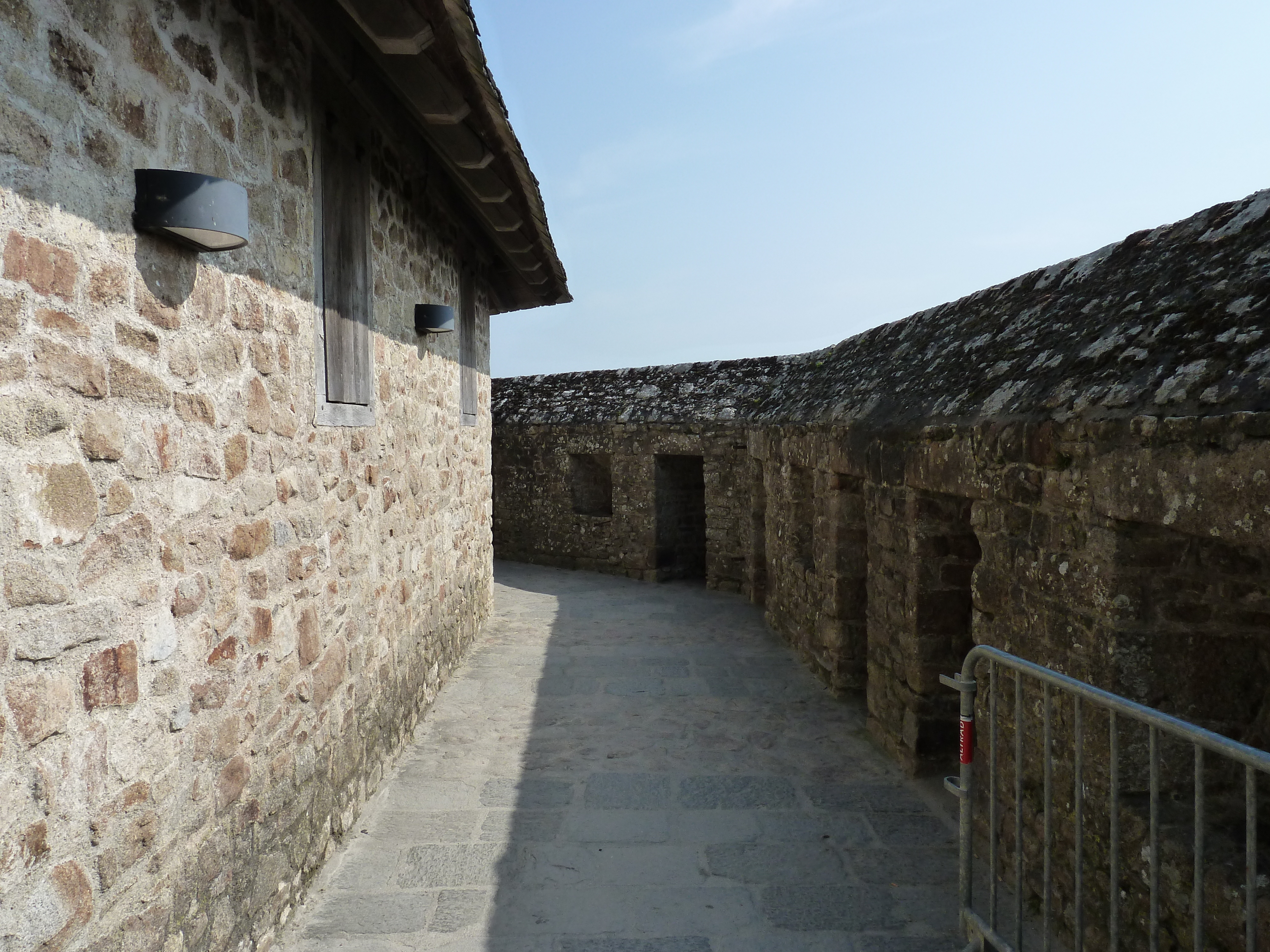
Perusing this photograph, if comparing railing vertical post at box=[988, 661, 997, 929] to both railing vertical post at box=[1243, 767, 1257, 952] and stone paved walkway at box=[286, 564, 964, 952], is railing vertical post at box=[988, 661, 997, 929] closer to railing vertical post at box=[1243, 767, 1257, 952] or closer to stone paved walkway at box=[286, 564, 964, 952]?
stone paved walkway at box=[286, 564, 964, 952]

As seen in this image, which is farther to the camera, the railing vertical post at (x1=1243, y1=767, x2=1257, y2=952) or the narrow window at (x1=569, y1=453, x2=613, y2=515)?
the narrow window at (x1=569, y1=453, x2=613, y2=515)

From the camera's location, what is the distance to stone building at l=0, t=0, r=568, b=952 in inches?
80.5

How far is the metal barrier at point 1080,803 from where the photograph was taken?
2.05 meters

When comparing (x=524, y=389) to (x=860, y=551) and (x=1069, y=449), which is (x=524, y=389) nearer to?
(x=860, y=551)

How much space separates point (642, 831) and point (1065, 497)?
268 centimetres

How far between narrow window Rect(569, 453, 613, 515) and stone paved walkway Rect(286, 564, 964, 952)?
6370 millimetres

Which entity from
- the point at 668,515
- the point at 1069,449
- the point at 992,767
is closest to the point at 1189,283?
the point at 1069,449

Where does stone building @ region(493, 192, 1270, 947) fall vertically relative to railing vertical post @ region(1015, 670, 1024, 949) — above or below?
above

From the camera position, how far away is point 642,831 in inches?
174

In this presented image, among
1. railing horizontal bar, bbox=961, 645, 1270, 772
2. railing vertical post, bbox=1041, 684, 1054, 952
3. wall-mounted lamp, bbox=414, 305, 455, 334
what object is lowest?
railing vertical post, bbox=1041, 684, 1054, 952

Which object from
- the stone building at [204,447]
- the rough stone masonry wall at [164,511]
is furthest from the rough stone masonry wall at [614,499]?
the rough stone masonry wall at [164,511]

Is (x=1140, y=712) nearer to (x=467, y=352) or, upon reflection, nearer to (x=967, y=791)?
(x=967, y=791)

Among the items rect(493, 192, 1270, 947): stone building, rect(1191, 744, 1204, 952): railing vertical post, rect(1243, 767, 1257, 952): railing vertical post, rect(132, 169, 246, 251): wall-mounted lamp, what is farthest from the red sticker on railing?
rect(132, 169, 246, 251): wall-mounted lamp

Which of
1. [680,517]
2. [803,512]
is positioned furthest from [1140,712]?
[680,517]
